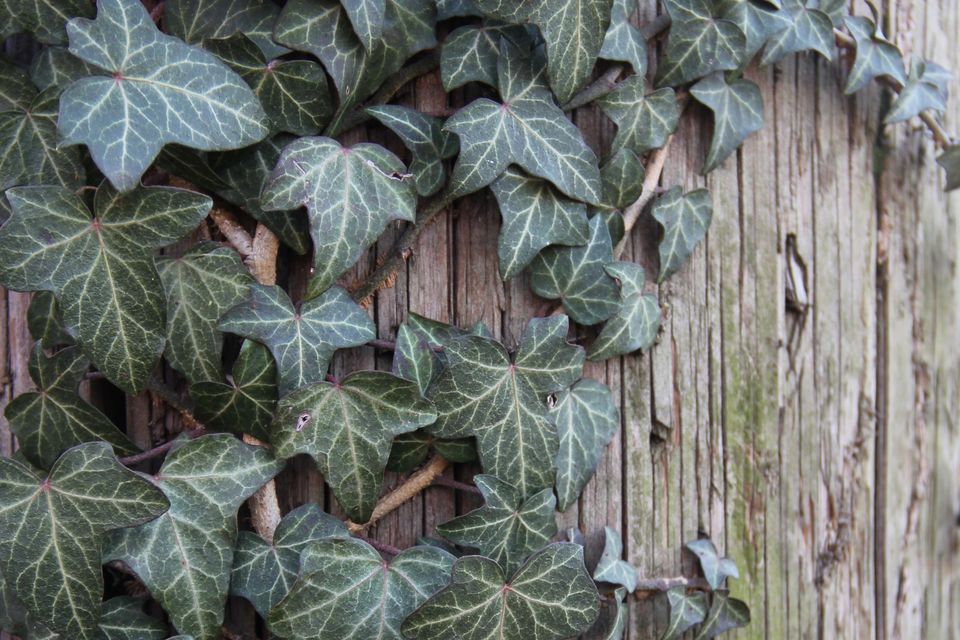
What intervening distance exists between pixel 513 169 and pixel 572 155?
108 mm

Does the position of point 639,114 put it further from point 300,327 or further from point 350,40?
point 300,327

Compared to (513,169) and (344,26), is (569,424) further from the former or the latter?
(344,26)

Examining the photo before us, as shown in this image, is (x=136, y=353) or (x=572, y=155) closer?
(x=136, y=353)

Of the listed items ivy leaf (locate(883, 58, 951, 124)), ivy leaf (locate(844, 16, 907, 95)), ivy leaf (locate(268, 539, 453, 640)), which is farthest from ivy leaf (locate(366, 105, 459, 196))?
ivy leaf (locate(883, 58, 951, 124))

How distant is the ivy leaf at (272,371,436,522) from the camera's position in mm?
1282

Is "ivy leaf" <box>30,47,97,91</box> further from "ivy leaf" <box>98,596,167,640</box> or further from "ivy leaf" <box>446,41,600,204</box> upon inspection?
"ivy leaf" <box>98,596,167,640</box>

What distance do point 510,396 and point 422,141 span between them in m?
0.47

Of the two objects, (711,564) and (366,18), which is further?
(711,564)

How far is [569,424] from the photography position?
146cm

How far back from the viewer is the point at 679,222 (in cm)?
158

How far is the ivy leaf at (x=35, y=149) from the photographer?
4.24ft

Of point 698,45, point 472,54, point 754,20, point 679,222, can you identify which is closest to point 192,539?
point 472,54

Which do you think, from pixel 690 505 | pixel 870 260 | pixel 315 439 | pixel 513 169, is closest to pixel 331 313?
pixel 315 439

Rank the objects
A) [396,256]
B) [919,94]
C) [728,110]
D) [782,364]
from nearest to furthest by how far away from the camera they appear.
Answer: [396,256]
[728,110]
[782,364]
[919,94]
